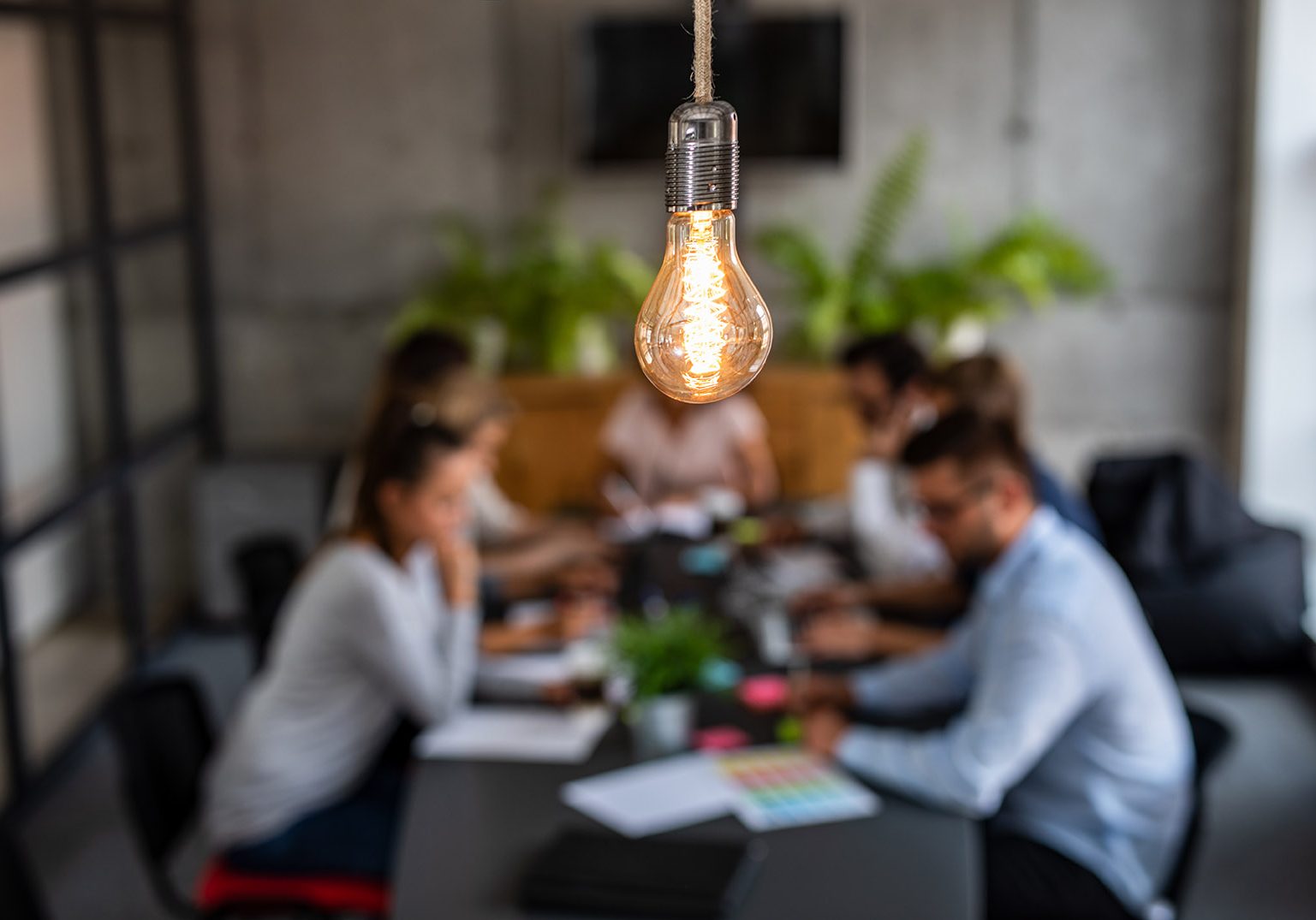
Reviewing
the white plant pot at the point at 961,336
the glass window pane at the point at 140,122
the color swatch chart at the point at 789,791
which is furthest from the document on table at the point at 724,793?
the glass window pane at the point at 140,122

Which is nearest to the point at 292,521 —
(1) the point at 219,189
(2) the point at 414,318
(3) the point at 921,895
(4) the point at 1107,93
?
(2) the point at 414,318

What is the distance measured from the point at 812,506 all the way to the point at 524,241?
2.70 meters

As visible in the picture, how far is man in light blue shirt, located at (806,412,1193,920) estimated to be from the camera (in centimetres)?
309

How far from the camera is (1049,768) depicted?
3396 mm

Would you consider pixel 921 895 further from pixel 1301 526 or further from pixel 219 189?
pixel 219 189

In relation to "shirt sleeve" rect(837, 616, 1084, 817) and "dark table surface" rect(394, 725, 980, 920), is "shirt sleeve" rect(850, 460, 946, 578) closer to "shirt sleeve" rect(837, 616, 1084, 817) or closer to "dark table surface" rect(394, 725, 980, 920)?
"shirt sleeve" rect(837, 616, 1084, 817)

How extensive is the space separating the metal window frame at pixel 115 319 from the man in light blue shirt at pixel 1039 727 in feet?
10.1

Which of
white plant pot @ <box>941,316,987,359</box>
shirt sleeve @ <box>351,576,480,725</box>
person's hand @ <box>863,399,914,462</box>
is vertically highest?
white plant pot @ <box>941,316,987,359</box>

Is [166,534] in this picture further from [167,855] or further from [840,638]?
[840,638]

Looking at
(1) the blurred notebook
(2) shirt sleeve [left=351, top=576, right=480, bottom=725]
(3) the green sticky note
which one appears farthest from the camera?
(2) shirt sleeve [left=351, top=576, right=480, bottom=725]

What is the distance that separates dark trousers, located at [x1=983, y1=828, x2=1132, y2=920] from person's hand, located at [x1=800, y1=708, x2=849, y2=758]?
39cm

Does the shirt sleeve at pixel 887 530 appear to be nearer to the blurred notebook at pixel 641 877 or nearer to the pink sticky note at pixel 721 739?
the pink sticky note at pixel 721 739

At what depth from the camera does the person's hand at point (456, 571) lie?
3945 mm

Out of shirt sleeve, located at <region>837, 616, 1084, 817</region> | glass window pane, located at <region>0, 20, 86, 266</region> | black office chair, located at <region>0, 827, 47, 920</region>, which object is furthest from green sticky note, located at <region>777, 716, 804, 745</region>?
glass window pane, located at <region>0, 20, 86, 266</region>
